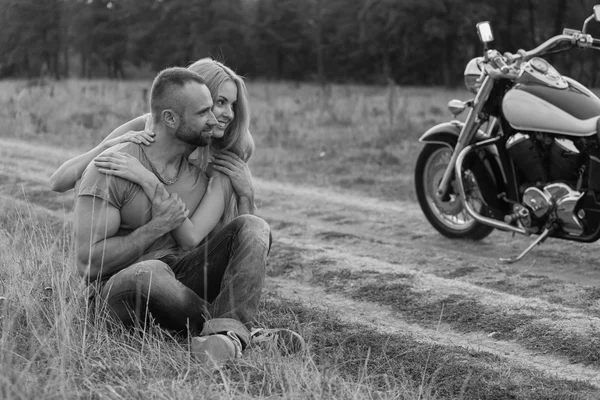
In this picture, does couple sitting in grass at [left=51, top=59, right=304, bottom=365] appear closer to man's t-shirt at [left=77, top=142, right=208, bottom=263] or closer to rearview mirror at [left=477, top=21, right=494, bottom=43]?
man's t-shirt at [left=77, top=142, right=208, bottom=263]

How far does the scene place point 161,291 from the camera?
341cm

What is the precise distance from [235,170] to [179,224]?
381 mm

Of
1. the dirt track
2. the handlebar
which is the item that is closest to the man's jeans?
the dirt track

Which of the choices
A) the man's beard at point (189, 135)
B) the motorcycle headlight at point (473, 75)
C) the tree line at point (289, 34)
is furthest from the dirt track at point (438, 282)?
the tree line at point (289, 34)

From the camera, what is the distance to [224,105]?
3.74 metres

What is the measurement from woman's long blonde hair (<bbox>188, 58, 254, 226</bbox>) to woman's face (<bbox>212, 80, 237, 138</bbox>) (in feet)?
0.09

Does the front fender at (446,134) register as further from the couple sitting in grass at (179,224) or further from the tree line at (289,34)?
the tree line at (289,34)

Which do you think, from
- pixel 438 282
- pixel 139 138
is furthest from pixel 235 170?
pixel 438 282

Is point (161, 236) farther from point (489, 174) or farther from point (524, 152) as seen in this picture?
point (489, 174)

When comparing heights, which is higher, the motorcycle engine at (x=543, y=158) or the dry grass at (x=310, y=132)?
the motorcycle engine at (x=543, y=158)

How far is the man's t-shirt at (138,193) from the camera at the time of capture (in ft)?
11.1

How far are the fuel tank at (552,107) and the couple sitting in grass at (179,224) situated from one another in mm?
2319

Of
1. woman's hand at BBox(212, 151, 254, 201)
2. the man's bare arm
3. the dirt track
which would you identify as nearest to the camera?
the man's bare arm

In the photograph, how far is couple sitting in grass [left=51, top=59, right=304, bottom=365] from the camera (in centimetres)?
339
